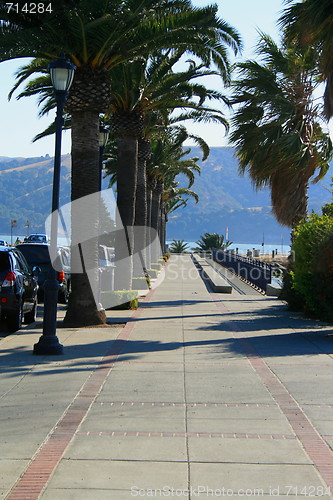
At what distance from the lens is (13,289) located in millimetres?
12812

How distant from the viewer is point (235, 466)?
534cm

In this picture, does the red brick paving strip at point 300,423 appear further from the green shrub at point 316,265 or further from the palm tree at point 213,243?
the palm tree at point 213,243

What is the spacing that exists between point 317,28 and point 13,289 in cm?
749

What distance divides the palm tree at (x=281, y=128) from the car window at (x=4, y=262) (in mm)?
8479

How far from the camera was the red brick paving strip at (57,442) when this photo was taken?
4.81 metres

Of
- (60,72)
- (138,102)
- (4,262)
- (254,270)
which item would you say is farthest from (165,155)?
(60,72)

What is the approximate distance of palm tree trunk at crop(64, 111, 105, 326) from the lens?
1405 centimetres

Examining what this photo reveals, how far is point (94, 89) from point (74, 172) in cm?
172

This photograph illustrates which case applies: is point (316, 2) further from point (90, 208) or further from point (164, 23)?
point (90, 208)

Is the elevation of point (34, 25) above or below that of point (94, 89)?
above

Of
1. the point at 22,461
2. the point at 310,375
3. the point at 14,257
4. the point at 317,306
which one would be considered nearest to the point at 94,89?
the point at 14,257

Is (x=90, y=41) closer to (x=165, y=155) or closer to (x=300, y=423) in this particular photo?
(x=300, y=423)

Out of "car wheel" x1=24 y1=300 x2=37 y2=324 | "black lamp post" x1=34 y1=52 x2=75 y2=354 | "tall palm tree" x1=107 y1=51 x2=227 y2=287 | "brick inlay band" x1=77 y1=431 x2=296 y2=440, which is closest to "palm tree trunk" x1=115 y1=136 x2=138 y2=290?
"tall palm tree" x1=107 y1=51 x2=227 y2=287

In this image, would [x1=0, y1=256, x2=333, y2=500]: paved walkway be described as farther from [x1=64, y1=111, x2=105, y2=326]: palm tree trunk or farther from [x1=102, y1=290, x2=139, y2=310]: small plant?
[x1=102, y1=290, x2=139, y2=310]: small plant
